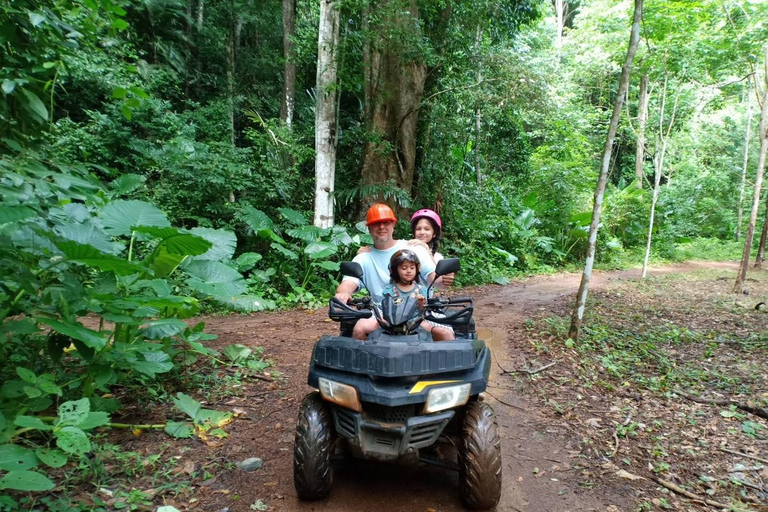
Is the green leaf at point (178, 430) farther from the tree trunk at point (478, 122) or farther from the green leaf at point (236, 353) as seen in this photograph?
the tree trunk at point (478, 122)

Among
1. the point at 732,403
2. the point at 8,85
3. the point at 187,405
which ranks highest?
the point at 8,85

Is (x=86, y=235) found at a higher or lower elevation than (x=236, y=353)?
higher

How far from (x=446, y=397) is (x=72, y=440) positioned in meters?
1.94

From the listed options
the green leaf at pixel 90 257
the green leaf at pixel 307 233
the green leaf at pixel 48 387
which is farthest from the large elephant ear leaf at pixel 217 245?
the green leaf at pixel 307 233

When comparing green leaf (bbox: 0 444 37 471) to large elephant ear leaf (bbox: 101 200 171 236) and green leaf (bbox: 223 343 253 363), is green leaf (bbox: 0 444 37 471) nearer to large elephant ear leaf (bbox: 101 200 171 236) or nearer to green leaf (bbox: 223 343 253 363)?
large elephant ear leaf (bbox: 101 200 171 236)

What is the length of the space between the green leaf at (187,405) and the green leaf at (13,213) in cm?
189

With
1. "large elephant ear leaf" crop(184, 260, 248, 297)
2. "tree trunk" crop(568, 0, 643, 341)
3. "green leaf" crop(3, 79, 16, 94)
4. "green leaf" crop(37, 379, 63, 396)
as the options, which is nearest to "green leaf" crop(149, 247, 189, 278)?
"large elephant ear leaf" crop(184, 260, 248, 297)

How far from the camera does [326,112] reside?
9023mm

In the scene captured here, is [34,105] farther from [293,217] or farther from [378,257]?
[293,217]

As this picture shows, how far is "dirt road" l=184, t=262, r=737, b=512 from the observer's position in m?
2.77

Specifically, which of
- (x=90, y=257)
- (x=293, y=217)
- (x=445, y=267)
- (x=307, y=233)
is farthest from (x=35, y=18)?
(x=293, y=217)

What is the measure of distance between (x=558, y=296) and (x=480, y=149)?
19.1 ft

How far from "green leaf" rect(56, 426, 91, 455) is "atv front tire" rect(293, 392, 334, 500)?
1062mm

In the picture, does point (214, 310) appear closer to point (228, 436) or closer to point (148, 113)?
point (228, 436)
